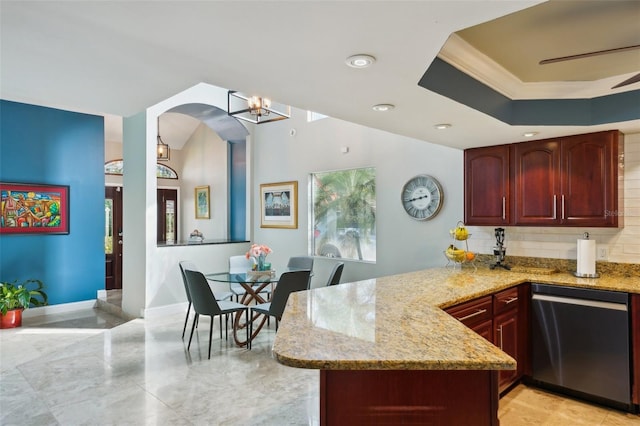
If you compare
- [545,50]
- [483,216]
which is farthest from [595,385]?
[545,50]

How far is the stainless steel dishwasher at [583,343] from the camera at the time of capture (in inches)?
114

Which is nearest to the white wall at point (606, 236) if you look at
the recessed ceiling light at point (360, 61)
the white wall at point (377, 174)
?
the white wall at point (377, 174)

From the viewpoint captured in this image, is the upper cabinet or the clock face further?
the clock face

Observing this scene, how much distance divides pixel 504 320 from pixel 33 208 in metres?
6.34

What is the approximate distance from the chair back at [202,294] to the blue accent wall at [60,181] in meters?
3.15

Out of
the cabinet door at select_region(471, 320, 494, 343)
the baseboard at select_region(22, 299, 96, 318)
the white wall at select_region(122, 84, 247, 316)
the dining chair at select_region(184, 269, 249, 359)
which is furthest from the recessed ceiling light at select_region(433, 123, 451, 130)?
the baseboard at select_region(22, 299, 96, 318)

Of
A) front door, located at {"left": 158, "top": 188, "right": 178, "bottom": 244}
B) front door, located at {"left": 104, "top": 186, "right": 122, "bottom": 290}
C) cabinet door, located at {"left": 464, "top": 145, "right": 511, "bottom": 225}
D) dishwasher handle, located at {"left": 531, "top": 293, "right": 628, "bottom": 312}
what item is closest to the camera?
dishwasher handle, located at {"left": 531, "top": 293, "right": 628, "bottom": 312}

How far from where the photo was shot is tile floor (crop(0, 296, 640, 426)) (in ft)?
9.21

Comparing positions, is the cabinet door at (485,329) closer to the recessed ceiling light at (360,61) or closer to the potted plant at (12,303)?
the recessed ceiling light at (360,61)

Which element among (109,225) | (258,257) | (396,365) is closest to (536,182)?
(396,365)

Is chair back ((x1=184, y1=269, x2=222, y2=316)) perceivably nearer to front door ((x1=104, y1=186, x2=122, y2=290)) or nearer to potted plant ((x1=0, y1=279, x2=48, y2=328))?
potted plant ((x1=0, y1=279, x2=48, y2=328))

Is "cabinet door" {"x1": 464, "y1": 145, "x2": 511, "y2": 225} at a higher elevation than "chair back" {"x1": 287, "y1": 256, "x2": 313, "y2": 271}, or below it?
higher

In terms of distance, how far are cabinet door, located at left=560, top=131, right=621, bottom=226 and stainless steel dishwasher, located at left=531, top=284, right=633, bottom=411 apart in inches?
27.9

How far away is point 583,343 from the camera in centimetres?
303
